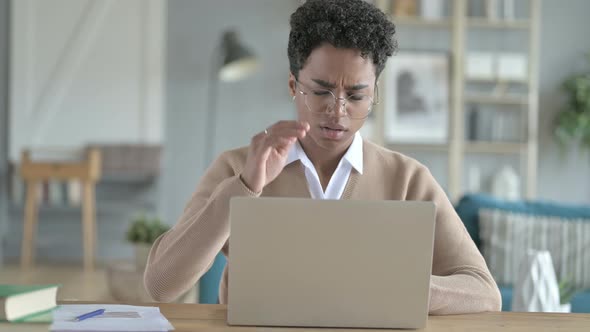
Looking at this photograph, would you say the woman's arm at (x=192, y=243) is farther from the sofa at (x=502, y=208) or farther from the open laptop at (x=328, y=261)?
the sofa at (x=502, y=208)

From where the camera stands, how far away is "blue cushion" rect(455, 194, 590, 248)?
3934 mm

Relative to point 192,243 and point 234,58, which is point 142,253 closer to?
→ point 234,58

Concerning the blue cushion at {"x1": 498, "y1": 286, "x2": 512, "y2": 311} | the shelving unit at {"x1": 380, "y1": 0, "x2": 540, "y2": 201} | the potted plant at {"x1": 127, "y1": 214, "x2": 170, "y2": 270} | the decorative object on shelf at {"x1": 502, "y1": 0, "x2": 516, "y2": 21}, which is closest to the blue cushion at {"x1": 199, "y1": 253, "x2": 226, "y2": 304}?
the blue cushion at {"x1": 498, "y1": 286, "x2": 512, "y2": 311}

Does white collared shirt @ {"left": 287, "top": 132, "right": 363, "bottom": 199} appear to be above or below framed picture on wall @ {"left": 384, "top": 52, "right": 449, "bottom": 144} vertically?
below

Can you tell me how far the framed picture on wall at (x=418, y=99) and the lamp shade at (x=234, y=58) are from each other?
3.69ft

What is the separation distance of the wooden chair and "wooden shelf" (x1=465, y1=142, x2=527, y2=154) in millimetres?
2906

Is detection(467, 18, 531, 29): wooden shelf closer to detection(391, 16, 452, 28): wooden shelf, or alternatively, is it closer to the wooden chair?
detection(391, 16, 452, 28): wooden shelf

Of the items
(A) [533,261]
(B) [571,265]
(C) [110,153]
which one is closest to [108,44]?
(C) [110,153]

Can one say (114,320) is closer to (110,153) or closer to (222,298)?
(222,298)

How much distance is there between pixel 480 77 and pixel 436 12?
62cm

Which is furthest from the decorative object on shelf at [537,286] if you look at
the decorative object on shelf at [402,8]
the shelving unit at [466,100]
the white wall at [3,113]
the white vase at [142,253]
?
the white wall at [3,113]

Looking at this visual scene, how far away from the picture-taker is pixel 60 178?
245 inches

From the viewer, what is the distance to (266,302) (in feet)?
4.25

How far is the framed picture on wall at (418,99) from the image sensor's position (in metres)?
6.61
